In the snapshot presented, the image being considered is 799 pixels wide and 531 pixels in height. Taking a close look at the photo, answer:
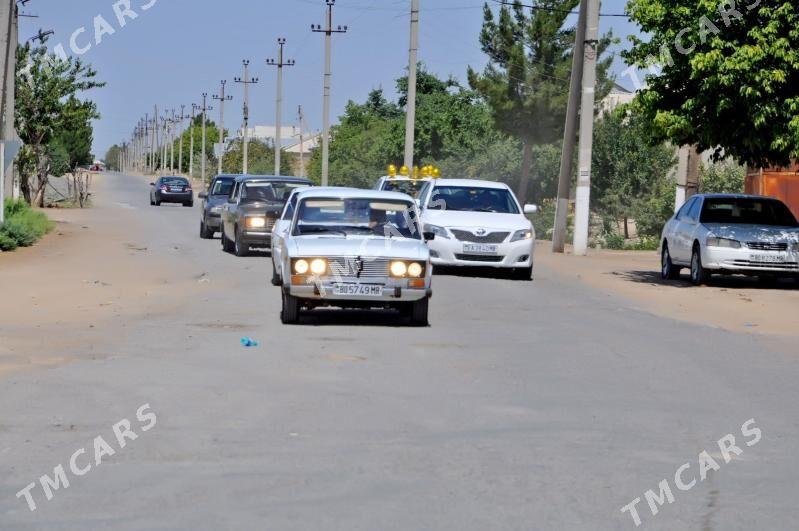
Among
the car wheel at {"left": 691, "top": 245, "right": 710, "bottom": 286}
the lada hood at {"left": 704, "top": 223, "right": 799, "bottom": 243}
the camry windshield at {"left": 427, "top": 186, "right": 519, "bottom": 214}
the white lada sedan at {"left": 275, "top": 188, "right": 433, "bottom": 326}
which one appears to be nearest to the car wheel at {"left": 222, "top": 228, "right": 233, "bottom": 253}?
the camry windshield at {"left": 427, "top": 186, "right": 519, "bottom": 214}

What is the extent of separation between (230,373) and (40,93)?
40.4 m

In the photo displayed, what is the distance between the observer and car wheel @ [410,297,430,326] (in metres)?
15.3

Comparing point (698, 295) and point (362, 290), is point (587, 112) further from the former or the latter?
point (362, 290)

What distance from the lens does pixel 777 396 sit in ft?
35.7

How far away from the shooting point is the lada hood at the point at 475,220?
23.4 metres

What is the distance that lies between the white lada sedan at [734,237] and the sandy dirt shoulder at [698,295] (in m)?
0.38

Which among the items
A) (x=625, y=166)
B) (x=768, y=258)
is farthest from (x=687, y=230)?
(x=625, y=166)

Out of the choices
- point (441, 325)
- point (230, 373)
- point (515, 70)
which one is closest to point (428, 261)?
point (441, 325)

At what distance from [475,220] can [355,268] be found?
8.91m

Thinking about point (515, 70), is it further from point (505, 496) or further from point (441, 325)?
point (505, 496)

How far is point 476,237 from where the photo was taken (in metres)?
23.3

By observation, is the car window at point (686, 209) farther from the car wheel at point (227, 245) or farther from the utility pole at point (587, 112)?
the car wheel at point (227, 245)

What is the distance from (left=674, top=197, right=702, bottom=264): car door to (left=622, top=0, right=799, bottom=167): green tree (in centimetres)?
113

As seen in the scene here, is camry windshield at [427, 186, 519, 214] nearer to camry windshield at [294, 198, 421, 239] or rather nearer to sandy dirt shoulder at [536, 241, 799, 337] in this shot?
sandy dirt shoulder at [536, 241, 799, 337]
